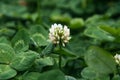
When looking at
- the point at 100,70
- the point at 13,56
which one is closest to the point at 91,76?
the point at 100,70

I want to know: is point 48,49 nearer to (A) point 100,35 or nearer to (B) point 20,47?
(B) point 20,47

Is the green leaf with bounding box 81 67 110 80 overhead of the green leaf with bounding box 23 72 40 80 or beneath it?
beneath

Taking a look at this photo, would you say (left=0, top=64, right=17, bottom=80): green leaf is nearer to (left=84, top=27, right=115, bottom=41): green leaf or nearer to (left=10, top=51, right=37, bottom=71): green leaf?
(left=10, top=51, right=37, bottom=71): green leaf

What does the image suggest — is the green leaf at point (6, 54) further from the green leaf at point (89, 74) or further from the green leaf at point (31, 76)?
the green leaf at point (89, 74)

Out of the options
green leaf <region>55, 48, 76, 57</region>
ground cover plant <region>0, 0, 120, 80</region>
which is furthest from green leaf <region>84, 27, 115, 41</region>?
green leaf <region>55, 48, 76, 57</region>

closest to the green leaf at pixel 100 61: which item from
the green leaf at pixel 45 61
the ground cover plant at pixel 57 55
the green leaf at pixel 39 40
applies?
the ground cover plant at pixel 57 55

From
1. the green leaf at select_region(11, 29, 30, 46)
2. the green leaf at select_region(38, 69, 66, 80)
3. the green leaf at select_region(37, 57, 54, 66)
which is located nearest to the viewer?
the green leaf at select_region(38, 69, 66, 80)

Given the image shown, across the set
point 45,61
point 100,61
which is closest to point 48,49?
point 45,61
